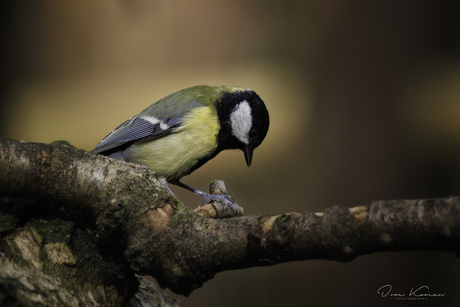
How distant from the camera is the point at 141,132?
1.44m

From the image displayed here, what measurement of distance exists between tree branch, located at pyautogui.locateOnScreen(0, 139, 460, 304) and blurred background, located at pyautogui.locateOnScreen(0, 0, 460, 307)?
4.39ft

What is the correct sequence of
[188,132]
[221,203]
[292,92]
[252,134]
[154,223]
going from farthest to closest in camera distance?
[292,92]
[252,134]
[188,132]
[221,203]
[154,223]

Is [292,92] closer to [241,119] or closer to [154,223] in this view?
[241,119]

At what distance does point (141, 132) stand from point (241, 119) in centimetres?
40

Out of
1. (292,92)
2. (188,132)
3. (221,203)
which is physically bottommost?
(221,203)

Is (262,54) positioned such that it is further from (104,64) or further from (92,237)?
(92,237)

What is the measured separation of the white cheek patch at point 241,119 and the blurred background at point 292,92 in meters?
0.65

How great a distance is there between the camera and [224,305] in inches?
79.4

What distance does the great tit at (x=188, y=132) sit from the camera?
140 cm

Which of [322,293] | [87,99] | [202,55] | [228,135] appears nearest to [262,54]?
[202,55]

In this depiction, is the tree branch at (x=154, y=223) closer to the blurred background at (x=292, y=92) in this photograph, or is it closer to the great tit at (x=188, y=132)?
the great tit at (x=188, y=132)

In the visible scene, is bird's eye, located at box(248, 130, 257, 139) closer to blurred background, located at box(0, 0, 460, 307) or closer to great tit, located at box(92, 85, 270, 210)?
great tit, located at box(92, 85, 270, 210)

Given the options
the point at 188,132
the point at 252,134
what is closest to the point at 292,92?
the point at 252,134

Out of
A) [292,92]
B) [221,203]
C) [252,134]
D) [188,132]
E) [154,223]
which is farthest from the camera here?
[292,92]
